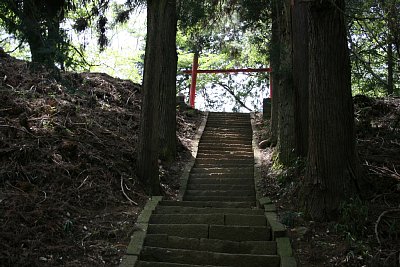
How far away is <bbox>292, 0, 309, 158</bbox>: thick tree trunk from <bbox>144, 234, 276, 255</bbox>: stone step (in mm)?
3956

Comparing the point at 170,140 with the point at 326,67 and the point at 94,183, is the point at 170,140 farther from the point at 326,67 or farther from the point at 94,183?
the point at 326,67

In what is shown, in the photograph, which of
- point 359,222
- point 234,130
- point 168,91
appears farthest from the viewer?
point 234,130

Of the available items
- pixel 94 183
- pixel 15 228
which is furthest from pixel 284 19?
pixel 15 228

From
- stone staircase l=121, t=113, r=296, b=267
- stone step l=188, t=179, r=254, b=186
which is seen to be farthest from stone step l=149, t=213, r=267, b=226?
stone step l=188, t=179, r=254, b=186

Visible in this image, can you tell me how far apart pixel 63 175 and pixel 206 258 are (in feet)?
9.40

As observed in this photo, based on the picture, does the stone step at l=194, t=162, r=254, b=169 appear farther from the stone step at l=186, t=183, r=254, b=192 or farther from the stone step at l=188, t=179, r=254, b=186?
the stone step at l=186, t=183, r=254, b=192

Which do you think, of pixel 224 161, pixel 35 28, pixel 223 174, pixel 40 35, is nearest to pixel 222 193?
pixel 223 174

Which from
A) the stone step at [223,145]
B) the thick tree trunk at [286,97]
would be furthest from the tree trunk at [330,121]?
the stone step at [223,145]

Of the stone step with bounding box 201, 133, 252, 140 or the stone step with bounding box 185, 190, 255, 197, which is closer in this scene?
the stone step with bounding box 185, 190, 255, 197

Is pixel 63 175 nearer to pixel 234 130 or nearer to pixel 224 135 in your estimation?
pixel 224 135

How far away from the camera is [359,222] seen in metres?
5.78

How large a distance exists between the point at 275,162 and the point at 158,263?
5646 mm

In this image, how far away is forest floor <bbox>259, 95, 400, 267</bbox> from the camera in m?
5.22

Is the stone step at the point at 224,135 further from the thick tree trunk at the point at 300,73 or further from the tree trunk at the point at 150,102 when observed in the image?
the tree trunk at the point at 150,102
